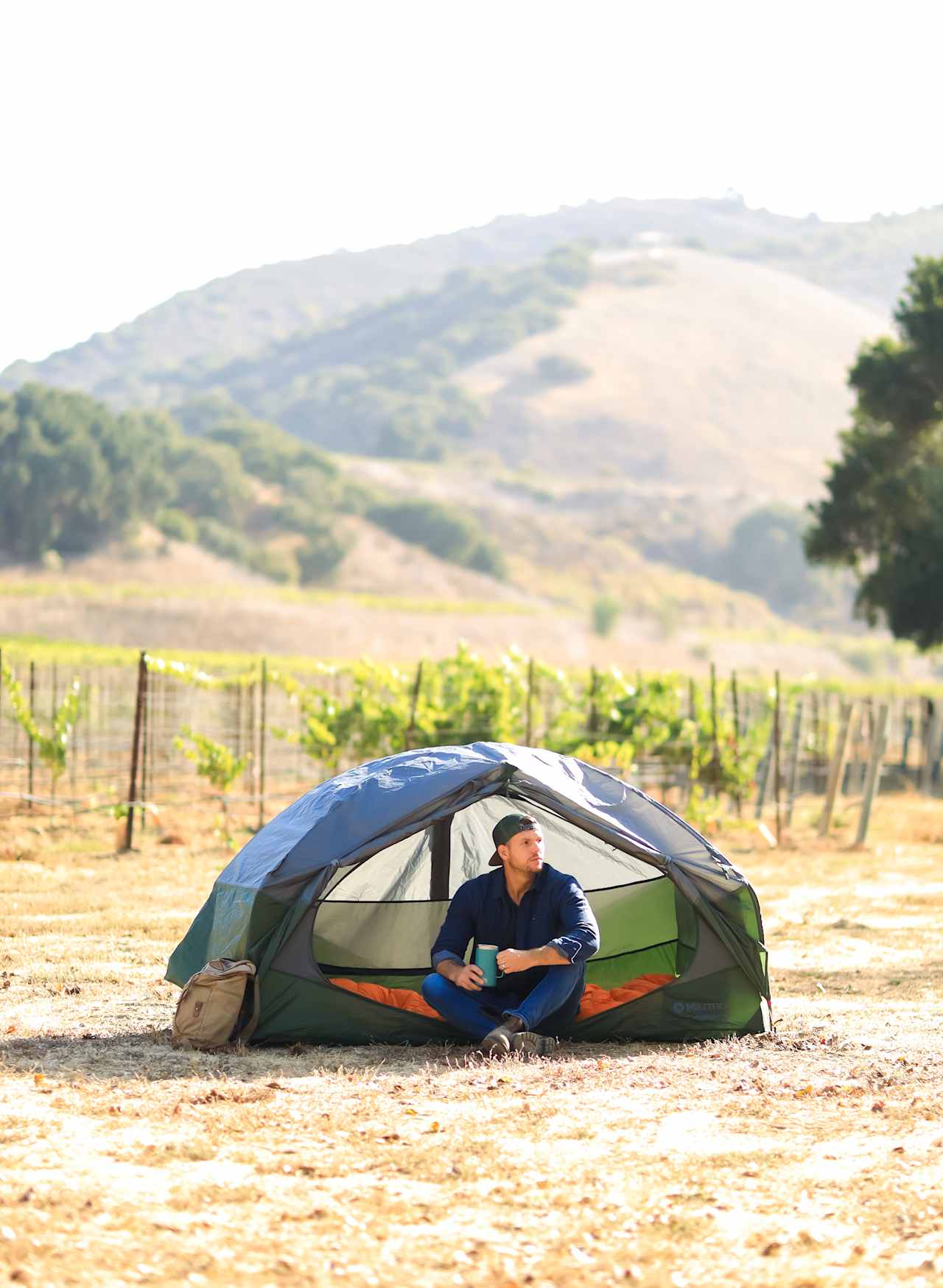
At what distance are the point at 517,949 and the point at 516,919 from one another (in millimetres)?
129

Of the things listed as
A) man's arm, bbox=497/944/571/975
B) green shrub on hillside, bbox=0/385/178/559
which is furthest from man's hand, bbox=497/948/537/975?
green shrub on hillside, bbox=0/385/178/559

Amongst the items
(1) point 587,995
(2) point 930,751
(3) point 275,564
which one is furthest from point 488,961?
(3) point 275,564

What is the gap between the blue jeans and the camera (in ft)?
20.2

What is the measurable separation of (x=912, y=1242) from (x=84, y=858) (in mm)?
8992

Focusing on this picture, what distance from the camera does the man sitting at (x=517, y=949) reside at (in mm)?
6109

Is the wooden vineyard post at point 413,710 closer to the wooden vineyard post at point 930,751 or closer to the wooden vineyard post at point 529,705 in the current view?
the wooden vineyard post at point 529,705

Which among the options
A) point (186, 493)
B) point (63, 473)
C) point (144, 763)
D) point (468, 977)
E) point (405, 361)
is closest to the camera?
point (468, 977)

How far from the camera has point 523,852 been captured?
6203mm

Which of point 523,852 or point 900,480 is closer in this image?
point 523,852

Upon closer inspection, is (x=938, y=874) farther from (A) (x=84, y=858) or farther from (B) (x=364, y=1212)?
(B) (x=364, y=1212)

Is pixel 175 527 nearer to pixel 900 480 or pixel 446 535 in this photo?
pixel 446 535

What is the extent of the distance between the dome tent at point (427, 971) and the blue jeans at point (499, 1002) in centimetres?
24

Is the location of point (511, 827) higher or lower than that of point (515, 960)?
higher

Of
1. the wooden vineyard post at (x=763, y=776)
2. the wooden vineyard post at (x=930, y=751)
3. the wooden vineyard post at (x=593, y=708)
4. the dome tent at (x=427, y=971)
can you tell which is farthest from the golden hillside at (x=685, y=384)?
the dome tent at (x=427, y=971)
